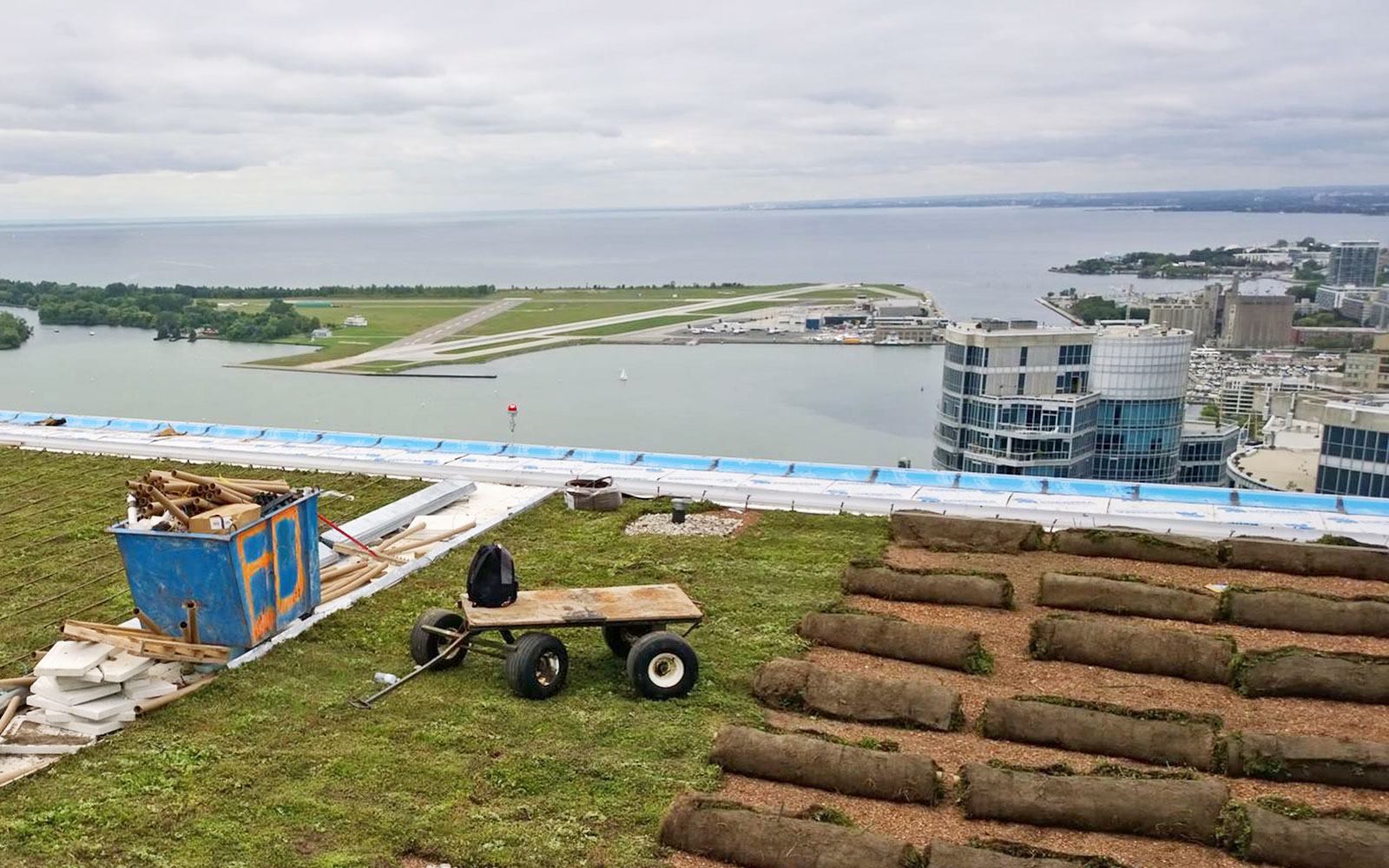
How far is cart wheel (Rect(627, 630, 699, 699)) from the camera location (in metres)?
5.95

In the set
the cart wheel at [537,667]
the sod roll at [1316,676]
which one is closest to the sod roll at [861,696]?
the cart wheel at [537,667]

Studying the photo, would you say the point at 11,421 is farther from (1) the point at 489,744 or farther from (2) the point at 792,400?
(2) the point at 792,400

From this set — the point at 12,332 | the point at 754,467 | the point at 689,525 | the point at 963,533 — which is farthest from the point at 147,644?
the point at 12,332

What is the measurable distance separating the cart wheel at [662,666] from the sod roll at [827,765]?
732 millimetres

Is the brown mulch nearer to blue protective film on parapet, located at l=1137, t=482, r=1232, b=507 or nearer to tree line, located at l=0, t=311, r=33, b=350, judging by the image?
blue protective film on parapet, located at l=1137, t=482, r=1232, b=507

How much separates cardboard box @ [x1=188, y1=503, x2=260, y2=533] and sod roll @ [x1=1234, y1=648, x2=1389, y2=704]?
599 cm

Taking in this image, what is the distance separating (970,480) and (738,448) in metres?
32.3

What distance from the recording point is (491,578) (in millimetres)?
6133

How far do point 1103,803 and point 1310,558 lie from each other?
4.57m

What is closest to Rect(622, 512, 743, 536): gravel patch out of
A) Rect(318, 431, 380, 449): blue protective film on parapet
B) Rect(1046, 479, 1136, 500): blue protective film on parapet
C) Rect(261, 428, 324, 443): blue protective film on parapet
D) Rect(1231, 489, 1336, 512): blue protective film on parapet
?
Rect(1046, 479, 1136, 500): blue protective film on parapet

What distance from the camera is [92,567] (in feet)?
28.2

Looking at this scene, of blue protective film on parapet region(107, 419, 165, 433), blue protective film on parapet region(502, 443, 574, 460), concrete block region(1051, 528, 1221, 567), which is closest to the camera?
concrete block region(1051, 528, 1221, 567)

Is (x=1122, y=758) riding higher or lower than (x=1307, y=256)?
lower

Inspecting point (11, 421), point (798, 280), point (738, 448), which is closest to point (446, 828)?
point (11, 421)
